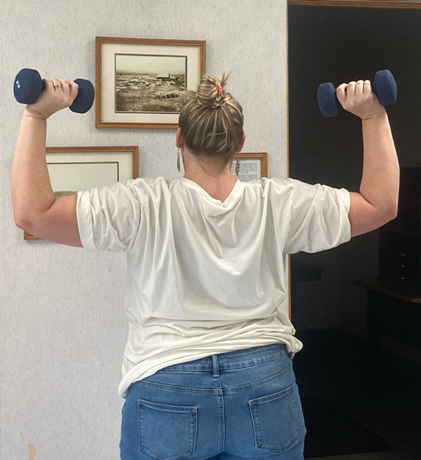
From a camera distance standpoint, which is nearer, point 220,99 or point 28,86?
point 28,86

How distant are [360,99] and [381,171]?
169mm

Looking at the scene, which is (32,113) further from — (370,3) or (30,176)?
(370,3)

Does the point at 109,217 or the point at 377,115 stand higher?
the point at 377,115

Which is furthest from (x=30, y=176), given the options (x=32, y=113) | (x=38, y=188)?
(x=32, y=113)

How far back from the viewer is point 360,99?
1156mm

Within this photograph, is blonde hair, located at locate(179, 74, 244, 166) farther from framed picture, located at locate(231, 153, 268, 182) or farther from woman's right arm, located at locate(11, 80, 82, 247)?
framed picture, located at locate(231, 153, 268, 182)

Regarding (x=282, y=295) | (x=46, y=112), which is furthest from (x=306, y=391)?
(x=46, y=112)

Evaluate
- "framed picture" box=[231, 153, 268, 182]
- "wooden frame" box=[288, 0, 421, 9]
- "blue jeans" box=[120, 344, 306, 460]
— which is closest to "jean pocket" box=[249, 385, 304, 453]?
"blue jeans" box=[120, 344, 306, 460]

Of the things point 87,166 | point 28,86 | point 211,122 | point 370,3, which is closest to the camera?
point 28,86

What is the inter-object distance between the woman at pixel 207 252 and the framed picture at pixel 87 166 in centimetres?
62

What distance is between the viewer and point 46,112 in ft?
3.53

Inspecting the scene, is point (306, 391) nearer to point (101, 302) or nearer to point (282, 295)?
point (101, 302)

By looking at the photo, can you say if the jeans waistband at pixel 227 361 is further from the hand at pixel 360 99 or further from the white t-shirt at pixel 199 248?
the hand at pixel 360 99

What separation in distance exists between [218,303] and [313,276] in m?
1.09
